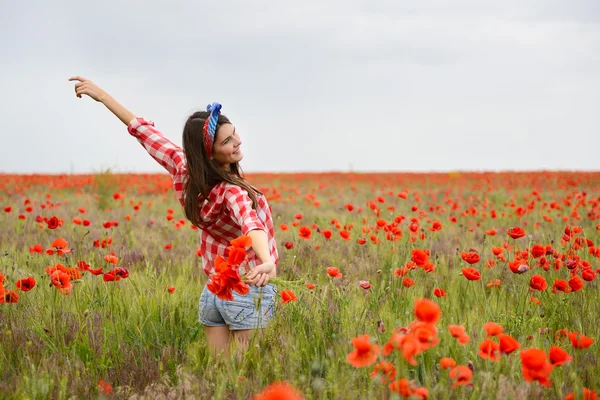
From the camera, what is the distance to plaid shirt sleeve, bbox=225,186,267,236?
8.58ft

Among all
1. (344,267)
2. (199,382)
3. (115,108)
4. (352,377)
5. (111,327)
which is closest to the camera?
(352,377)

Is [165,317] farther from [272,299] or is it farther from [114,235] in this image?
[114,235]

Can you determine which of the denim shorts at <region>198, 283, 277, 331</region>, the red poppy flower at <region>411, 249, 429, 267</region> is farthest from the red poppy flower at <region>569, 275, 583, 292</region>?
the denim shorts at <region>198, 283, 277, 331</region>

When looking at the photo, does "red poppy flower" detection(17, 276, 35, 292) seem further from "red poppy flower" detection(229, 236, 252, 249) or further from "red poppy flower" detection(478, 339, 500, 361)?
"red poppy flower" detection(478, 339, 500, 361)

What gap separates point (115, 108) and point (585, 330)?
11.2 ft

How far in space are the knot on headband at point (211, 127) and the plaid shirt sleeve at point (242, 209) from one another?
1.04 ft

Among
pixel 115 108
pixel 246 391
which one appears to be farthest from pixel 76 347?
pixel 115 108

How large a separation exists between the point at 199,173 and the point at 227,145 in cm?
24

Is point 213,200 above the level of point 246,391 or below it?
above

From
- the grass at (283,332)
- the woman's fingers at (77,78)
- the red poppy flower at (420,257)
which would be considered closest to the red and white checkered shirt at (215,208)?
the grass at (283,332)

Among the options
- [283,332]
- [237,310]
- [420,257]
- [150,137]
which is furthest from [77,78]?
[420,257]

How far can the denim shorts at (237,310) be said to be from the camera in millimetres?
2951

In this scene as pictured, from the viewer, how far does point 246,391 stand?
229 centimetres

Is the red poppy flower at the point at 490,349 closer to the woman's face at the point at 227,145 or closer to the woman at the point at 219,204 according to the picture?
the woman at the point at 219,204
